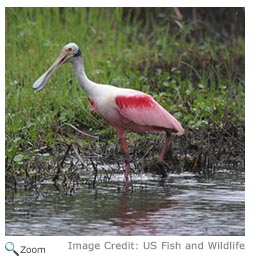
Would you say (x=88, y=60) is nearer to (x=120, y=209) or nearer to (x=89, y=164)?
(x=89, y=164)

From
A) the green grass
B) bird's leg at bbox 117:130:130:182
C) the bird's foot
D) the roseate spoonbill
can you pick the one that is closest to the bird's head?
the roseate spoonbill

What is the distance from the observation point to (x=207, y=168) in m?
9.78

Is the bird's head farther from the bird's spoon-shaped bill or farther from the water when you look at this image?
the water

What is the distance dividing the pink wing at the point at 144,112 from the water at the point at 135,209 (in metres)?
0.52

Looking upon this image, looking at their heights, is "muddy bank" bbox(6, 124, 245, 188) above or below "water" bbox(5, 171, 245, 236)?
above

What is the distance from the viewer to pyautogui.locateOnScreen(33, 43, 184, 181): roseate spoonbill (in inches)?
369

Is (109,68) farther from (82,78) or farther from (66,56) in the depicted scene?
(82,78)

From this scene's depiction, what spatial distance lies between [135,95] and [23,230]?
99.0 inches

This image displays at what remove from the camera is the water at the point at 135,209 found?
750cm

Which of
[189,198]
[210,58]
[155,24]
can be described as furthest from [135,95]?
[155,24]

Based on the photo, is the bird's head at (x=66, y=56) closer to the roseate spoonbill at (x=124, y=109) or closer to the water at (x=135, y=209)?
the roseate spoonbill at (x=124, y=109)
